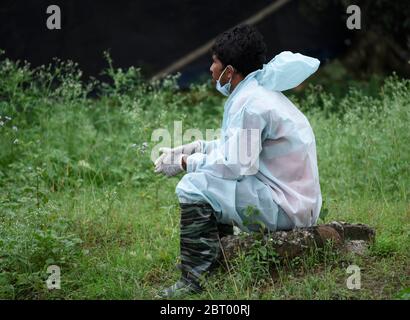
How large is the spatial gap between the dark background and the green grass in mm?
814

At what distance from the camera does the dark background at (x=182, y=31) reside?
8.24 meters

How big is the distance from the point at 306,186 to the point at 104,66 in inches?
198

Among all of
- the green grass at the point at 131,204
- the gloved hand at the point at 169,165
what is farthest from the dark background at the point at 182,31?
the gloved hand at the point at 169,165

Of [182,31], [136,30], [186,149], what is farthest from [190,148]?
[182,31]

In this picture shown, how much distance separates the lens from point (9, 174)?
590 centimetres

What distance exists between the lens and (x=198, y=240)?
3.88m

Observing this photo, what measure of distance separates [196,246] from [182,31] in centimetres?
529

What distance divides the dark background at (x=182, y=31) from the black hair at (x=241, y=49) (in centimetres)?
460

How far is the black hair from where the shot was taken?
3959 millimetres

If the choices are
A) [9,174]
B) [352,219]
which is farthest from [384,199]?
[9,174]

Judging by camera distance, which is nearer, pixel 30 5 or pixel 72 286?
pixel 72 286

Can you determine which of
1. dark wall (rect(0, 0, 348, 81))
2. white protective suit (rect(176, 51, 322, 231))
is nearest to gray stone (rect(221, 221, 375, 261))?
white protective suit (rect(176, 51, 322, 231))
